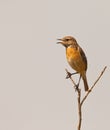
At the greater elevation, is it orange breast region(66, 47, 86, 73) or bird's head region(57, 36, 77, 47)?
bird's head region(57, 36, 77, 47)

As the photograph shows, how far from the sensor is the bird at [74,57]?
43.6 feet

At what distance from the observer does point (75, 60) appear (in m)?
13.4

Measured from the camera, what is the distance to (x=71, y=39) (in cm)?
1339

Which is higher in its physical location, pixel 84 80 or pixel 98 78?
pixel 98 78

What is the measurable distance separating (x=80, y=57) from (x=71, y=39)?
0.57 meters

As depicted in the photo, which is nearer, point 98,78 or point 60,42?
point 98,78

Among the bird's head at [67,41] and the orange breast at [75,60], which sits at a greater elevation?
the bird's head at [67,41]

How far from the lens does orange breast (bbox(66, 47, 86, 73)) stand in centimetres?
1327

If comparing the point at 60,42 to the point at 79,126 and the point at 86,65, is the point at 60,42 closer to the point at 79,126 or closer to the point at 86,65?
the point at 86,65

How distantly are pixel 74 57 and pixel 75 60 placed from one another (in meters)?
0.09

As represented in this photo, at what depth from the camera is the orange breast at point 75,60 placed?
43.5ft

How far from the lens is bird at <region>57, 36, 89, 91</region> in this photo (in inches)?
523

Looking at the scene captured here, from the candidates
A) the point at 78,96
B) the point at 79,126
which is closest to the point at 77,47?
the point at 78,96

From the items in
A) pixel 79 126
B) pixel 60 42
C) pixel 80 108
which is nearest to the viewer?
pixel 79 126
